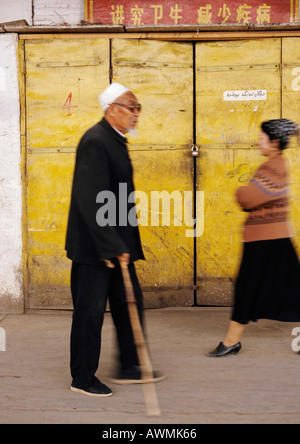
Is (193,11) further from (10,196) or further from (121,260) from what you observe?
(121,260)

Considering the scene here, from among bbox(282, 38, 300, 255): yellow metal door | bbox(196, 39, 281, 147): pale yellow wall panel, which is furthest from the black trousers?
bbox(282, 38, 300, 255): yellow metal door

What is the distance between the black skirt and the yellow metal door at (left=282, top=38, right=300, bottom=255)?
151 cm

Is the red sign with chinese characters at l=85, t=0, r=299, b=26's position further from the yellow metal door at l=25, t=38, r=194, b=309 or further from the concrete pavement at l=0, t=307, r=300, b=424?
the concrete pavement at l=0, t=307, r=300, b=424

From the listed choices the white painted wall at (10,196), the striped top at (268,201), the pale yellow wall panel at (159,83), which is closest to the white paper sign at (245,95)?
the pale yellow wall panel at (159,83)

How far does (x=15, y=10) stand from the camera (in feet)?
18.0

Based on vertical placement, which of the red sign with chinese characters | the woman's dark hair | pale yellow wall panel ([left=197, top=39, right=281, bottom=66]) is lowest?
the woman's dark hair

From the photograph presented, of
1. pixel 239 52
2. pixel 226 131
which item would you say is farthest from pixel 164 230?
pixel 239 52

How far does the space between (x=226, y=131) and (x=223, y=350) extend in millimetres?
2219

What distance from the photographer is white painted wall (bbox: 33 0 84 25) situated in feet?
17.9

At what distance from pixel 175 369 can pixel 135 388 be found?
0.45m

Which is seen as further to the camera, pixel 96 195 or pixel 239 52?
pixel 239 52

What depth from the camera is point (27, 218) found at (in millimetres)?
5465

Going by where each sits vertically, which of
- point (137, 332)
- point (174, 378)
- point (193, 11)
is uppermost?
point (193, 11)
